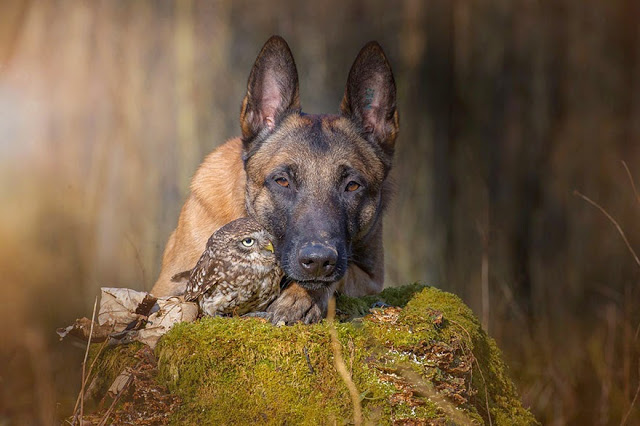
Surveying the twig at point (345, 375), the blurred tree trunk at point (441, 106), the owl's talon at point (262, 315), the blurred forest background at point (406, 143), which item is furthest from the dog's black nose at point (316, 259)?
the blurred tree trunk at point (441, 106)

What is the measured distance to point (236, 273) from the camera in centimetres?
351

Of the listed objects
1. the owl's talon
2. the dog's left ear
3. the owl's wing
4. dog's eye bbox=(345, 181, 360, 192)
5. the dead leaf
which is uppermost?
the dog's left ear

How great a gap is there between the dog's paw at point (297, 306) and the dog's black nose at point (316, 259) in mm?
155

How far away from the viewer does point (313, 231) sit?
12.7ft

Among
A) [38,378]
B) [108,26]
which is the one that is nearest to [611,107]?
[108,26]

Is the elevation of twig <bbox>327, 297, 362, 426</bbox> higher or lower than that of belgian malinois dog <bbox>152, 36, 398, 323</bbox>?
lower

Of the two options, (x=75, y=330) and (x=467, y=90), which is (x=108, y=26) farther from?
(x=75, y=330)

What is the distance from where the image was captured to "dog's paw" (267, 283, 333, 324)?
3.62 metres

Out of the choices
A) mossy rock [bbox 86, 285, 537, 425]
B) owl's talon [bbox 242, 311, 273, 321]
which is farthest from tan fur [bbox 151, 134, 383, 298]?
mossy rock [bbox 86, 285, 537, 425]

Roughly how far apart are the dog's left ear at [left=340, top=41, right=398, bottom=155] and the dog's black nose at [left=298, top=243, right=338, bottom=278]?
1.48m

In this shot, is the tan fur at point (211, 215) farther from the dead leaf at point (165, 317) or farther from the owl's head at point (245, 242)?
the dead leaf at point (165, 317)

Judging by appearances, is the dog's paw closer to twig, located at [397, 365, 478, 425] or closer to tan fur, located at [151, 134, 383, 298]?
twig, located at [397, 365, 478, 425]

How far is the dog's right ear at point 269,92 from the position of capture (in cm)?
468

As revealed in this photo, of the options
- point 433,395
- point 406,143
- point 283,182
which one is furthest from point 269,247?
point 406,143
